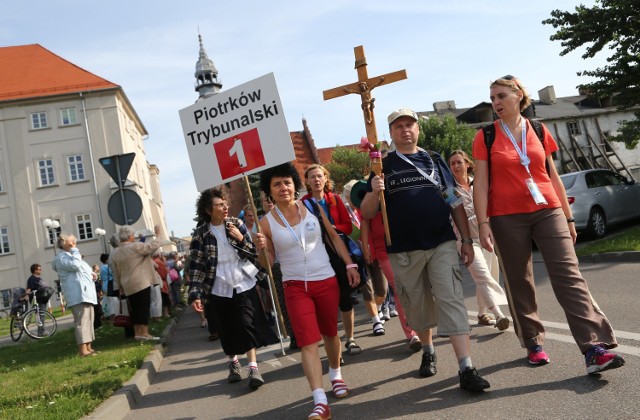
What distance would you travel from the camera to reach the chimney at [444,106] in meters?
67.0

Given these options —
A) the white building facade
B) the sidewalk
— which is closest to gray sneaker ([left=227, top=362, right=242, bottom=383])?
the sidewalk

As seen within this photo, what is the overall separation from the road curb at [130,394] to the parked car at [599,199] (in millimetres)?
11128

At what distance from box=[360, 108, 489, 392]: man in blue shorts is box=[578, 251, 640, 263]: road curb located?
7.46 metres

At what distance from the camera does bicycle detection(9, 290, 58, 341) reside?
15.5 metres

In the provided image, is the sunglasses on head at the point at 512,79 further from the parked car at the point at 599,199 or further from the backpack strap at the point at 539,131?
the parked car at the point at 599,199

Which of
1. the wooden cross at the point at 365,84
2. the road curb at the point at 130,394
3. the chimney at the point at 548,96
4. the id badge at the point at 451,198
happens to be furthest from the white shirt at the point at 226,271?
the chimney at the point at 548,96

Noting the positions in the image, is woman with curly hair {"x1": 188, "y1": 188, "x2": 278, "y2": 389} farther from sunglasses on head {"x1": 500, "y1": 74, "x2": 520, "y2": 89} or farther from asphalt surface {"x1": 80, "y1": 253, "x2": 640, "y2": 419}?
sunglasses on head {"x1": 500, "y1": 74, "x2": 520, "y2": 89}

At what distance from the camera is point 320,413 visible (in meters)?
4.47

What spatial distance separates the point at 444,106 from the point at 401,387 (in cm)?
6451

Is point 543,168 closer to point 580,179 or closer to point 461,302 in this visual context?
point 461,302

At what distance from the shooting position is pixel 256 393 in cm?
611

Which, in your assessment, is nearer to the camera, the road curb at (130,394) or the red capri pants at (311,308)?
the red capri pants at (311,308)

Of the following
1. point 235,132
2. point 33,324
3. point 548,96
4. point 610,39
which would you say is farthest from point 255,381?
point 548,96

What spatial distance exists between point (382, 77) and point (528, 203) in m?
1.92
